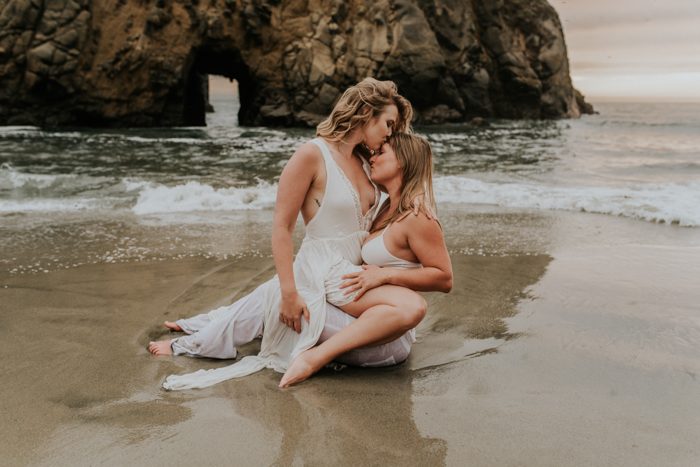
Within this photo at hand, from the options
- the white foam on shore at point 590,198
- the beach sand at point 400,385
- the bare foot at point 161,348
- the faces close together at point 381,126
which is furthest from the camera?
the white foam on shore at point 590,198

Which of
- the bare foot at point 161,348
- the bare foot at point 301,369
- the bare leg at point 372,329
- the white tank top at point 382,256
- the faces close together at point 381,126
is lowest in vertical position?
the bare foot at point 161,348

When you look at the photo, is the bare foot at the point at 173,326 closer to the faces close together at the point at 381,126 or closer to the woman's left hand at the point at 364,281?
the woman's left hand at the point at 364,281

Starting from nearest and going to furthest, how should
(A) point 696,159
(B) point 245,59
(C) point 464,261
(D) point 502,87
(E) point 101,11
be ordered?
(C) point 464,261
(A) point 696,159
(E) point 101,11
(B) point 245,59
(D) point 502,87

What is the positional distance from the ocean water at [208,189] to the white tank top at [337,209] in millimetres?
2620

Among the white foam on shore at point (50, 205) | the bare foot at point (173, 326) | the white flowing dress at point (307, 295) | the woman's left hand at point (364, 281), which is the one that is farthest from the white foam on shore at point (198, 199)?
the woman's left hand at point (364, 281)

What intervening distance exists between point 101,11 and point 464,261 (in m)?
25.4

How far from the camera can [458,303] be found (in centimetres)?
414

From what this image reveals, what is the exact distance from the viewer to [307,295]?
3092 mm

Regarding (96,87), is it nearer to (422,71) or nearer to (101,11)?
(101,11)

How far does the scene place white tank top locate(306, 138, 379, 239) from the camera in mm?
3037

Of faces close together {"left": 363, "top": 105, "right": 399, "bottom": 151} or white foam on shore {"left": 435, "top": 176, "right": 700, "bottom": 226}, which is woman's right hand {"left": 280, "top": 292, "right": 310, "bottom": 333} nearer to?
faces close together {"left": 363, "top": 105, "right": 399, "bottom": 151}

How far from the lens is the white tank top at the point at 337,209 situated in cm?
304

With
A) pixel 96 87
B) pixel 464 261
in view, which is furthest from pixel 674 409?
pixel 96 87

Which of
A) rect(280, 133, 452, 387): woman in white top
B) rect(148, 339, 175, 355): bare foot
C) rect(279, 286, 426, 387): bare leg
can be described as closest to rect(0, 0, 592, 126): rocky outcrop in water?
rect(148, 339, 175, 355): bare foot
